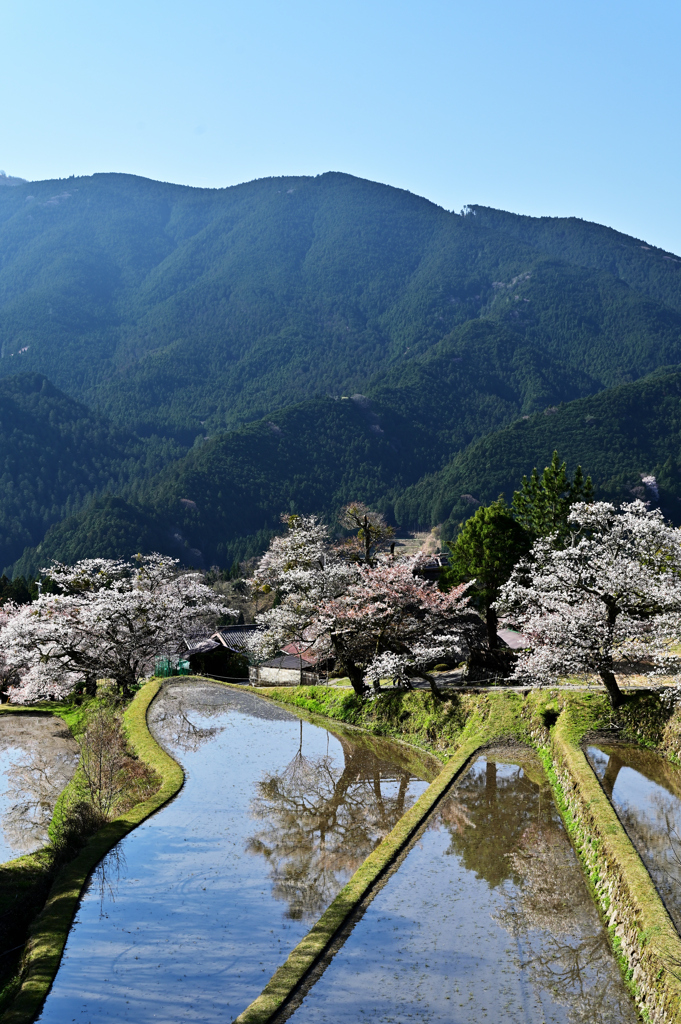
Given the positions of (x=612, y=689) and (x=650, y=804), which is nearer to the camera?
(x=650, y=804)

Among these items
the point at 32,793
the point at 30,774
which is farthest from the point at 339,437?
the point at 32,793

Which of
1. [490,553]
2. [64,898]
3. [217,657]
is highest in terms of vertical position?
[490,553]

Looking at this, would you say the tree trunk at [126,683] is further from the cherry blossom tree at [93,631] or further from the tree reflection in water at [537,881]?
the tree reflection in water at [537,881]

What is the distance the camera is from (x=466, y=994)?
10953 millimetres

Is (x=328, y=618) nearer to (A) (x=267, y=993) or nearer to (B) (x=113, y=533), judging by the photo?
(A) (x=267, y=993)

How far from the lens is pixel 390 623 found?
104ft

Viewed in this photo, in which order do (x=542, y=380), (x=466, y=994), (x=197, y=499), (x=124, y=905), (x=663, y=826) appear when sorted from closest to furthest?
Answer: (x=466, y=994) → (x=124, y=905) → (x=663, y=826) → (x=197, y=499) → (x=542, y=380)

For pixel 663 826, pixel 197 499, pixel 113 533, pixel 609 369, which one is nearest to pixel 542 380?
pixel 609 369

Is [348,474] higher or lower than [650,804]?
higher

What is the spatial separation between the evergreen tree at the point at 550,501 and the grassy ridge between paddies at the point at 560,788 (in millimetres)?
14614

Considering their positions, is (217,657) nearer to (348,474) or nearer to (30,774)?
(30,774)

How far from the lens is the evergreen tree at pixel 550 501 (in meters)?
40.2

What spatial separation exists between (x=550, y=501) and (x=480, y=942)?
30965 mm

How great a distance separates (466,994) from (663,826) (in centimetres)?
695
